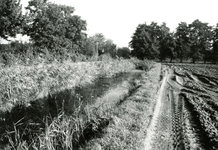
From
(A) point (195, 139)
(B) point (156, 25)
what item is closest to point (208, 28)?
(B) point (156, 25)

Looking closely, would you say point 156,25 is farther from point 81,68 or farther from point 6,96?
point 6,96

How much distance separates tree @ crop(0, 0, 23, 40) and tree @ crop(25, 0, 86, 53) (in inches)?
86.5

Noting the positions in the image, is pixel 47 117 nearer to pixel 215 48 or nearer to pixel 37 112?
pixel 37 112

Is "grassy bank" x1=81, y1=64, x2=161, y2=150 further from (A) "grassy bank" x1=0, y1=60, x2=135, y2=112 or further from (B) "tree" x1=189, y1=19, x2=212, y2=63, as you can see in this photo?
(B) "tree" x1=189, y1=19, x2=212, y2=63

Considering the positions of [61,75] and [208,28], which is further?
[208,28]

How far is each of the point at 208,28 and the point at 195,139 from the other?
210 feet

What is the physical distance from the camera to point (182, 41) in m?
53.6

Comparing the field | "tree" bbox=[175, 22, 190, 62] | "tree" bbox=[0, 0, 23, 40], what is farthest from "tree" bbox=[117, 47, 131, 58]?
the field

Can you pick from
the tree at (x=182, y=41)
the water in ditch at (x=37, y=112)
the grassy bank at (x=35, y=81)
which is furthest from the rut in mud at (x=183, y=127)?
the tree at (x=182, y=41)

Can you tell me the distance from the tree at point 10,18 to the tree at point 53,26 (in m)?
2.20

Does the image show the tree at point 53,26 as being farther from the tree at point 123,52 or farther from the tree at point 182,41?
the tree at point 182,41

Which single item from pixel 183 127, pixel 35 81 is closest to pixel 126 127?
pixel 183 127

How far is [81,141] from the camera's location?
4562mm

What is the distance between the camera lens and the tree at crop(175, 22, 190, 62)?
51856 mm
